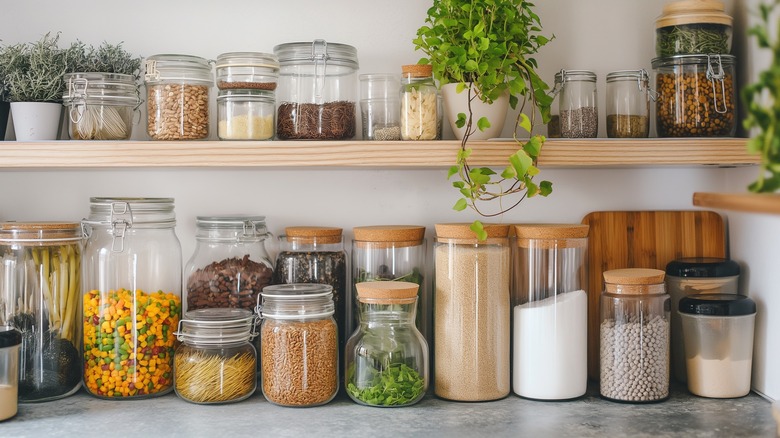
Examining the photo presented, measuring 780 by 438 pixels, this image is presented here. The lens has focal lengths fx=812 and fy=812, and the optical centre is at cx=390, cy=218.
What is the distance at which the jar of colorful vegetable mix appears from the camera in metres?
1.46

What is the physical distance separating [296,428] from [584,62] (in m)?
0.91

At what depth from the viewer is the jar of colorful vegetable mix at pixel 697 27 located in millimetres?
1458

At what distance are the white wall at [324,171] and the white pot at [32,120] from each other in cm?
17

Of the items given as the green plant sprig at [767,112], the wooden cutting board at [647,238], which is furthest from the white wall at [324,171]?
the green plant sprig at [767,112]

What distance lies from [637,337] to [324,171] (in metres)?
0.68

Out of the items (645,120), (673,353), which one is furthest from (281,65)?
(673,353)

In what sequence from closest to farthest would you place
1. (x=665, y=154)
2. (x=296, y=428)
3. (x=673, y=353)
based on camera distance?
(x=296, y=428), (x=665, y=154), (x=673, y=353)

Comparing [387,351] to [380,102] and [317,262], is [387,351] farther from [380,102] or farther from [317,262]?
[380,102]

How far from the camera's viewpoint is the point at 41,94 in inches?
58.2

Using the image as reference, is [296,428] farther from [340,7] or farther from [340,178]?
[340,7]

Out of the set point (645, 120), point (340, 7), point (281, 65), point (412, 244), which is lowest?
point (412, 244)

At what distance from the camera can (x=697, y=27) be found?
1.46 m

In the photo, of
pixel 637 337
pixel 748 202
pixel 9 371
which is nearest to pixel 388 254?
pixel 637 337

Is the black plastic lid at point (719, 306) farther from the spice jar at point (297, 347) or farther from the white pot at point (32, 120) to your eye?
the white pot at point (32, 120)
